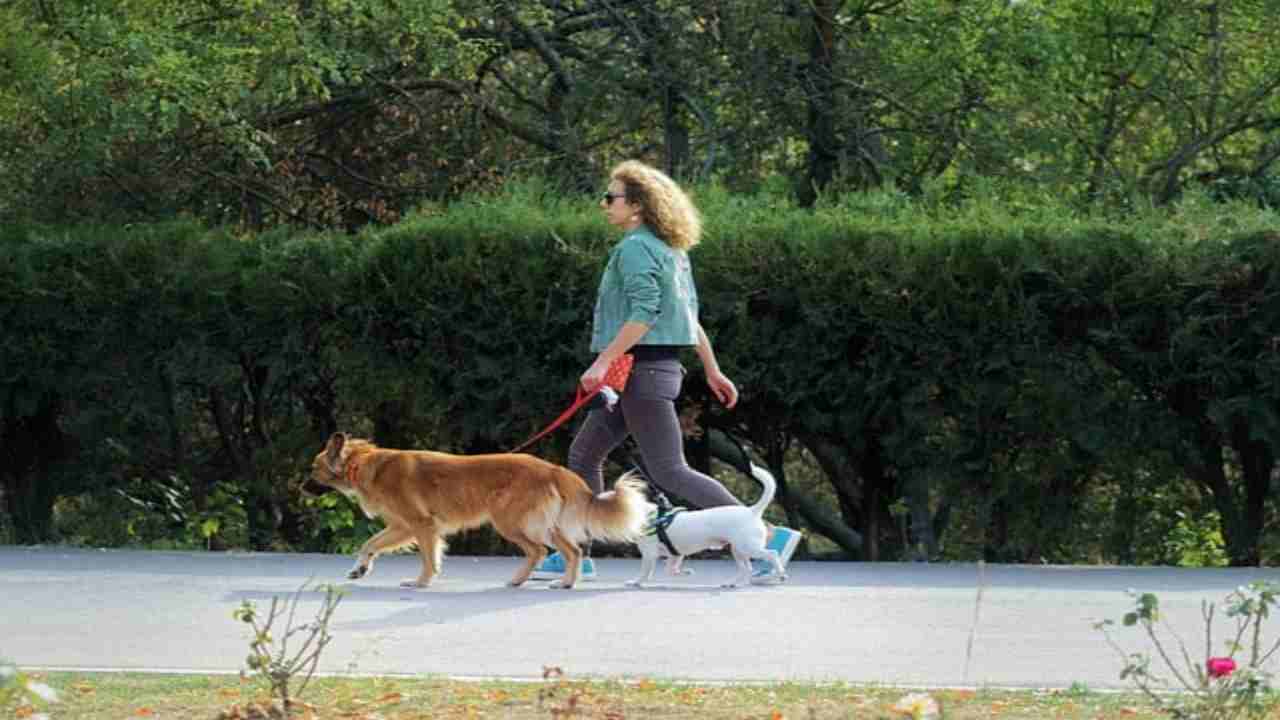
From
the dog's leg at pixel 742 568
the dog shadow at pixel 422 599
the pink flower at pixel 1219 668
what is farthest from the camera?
the dog's leg at pixel 742 568

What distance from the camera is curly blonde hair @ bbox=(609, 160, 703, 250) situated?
998 centimetres

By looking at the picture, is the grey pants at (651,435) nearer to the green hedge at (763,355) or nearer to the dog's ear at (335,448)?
the dog's ear at (335,448)

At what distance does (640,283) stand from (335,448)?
5.81 ft

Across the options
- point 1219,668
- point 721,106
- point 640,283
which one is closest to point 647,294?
point 640,283

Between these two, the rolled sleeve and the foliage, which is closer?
the rolled sleeve

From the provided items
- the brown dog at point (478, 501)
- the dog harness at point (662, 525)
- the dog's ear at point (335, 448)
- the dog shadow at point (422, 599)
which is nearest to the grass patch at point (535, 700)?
the dog shadow at point (422, 599)

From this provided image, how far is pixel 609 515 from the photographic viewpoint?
998cm

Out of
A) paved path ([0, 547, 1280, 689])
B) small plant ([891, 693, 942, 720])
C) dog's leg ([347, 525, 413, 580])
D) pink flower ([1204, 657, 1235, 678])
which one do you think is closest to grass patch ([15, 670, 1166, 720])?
small plant ([891, 693, 942, 720])

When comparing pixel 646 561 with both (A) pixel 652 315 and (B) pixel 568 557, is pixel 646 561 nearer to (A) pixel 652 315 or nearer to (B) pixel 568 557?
(B) pixel 568 557

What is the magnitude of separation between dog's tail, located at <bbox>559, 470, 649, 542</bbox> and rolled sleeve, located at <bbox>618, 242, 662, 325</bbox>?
804 mm

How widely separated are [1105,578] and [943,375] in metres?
1.56

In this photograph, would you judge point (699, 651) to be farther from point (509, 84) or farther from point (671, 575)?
point (509, 84)

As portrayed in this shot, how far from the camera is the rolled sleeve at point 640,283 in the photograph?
32.2 feet

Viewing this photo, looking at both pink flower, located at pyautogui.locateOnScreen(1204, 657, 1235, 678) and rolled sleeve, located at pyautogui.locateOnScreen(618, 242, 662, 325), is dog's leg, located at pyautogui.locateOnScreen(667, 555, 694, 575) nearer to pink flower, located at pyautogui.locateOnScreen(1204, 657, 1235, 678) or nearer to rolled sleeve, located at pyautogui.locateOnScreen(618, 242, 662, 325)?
rolled sleeve, located at pyautogui.locateOnScreen(618, 242, 662, 325)
